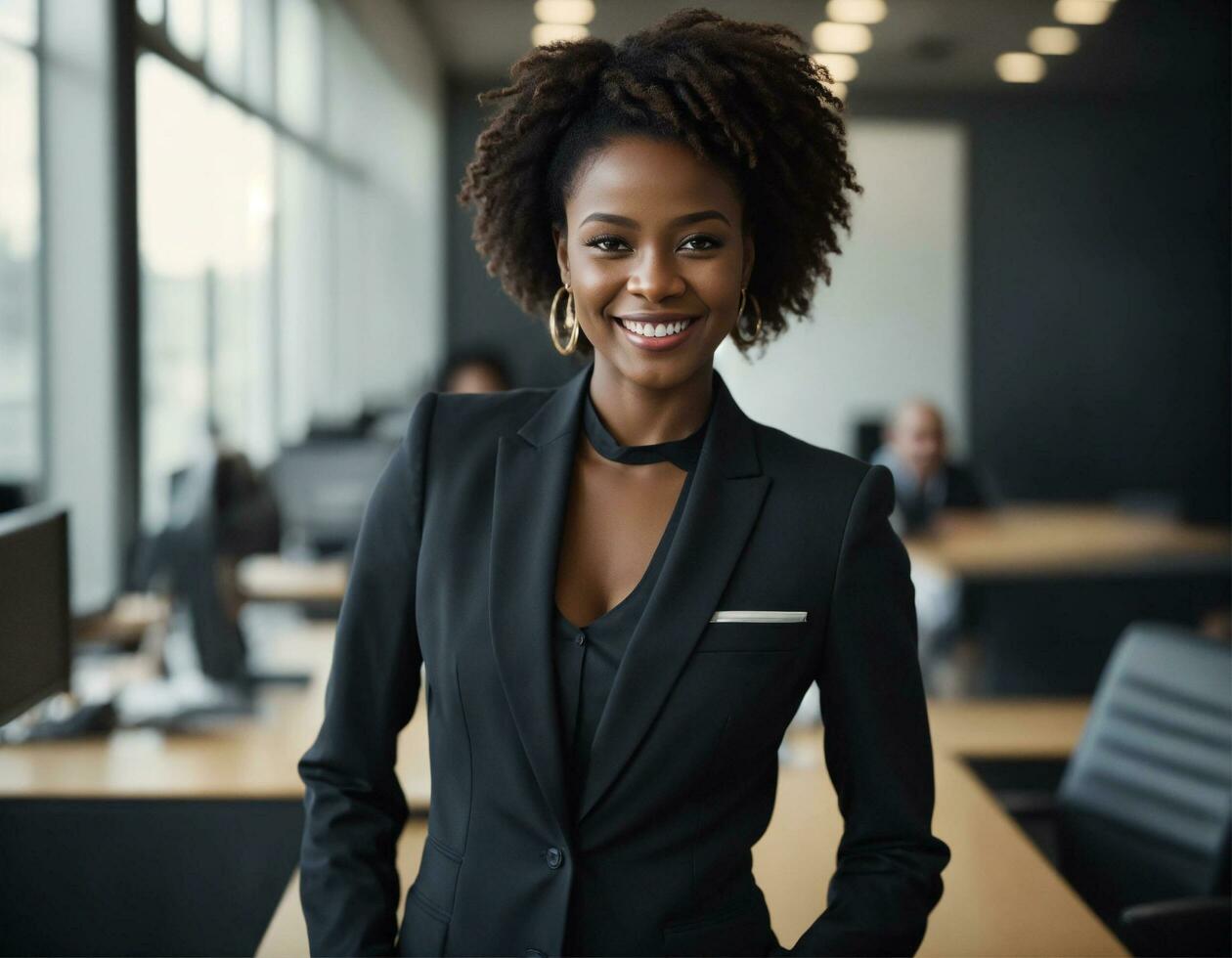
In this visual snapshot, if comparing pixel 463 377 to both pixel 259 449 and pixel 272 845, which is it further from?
pixel 259 449

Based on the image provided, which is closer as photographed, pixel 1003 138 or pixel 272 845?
pixel 272 845

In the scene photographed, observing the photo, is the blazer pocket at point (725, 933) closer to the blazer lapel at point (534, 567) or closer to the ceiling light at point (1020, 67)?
the blazer lapel at point (534, 567)

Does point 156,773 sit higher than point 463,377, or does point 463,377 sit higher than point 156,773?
point 463,377

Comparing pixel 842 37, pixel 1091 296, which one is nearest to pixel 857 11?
pixel 842 37

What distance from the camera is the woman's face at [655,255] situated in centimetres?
123

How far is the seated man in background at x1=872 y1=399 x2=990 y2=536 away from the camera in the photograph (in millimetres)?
5180

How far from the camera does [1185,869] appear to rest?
236 cm

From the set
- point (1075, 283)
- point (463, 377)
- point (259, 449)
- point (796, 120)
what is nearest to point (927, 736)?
point (796, 120)

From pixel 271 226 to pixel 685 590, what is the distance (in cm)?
600

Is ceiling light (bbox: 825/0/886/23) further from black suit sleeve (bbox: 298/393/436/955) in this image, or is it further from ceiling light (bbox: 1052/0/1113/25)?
black suit sleeve (bbox: 298/393/436/955)

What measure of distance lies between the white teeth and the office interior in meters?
0.36

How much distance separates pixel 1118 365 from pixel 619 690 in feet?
28.3

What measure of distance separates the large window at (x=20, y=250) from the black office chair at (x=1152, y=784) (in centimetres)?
312

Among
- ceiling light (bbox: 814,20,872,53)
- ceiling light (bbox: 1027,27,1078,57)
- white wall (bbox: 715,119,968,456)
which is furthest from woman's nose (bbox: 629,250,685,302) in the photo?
white wall (bbox: 715,119,968,456)
